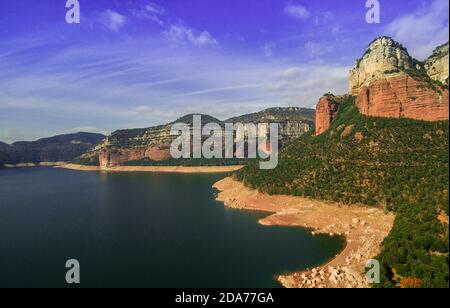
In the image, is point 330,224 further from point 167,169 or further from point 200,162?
point 167,169

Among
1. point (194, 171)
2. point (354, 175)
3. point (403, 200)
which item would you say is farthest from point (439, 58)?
point (194, 171)

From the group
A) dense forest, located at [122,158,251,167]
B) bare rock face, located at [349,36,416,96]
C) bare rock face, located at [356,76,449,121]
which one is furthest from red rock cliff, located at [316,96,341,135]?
dense forest, located at [122,158,251,167]

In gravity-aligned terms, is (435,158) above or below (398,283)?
above

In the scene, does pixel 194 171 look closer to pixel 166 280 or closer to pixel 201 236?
pixel 201 236

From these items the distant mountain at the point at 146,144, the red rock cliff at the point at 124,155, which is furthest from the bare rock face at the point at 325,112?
the red rock cliff at the point at 124,155

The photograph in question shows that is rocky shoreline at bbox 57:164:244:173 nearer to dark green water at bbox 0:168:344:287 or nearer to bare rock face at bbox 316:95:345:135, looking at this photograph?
bare rock face at bbox 316:95:345:135

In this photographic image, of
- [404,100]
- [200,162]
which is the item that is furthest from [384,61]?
[200,162]
